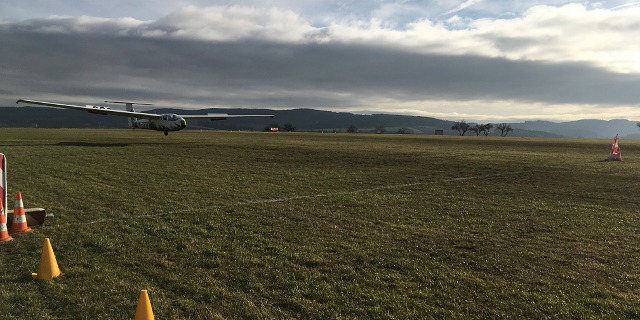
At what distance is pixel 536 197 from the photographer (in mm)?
12180

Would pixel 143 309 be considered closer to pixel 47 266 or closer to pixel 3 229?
pixel 47 266

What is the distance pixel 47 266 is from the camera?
17.2 ft

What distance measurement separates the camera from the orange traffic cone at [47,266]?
5219 millimetres

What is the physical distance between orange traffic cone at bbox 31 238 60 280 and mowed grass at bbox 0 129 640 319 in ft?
0.42

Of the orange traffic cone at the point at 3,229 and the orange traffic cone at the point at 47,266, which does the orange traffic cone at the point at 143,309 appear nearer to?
the orange traffic cone at the point at 47,266

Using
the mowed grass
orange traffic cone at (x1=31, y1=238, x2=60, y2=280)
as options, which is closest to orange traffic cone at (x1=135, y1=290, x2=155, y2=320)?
the mowed grass

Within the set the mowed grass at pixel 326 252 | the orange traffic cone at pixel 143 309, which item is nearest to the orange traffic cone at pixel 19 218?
the mowed grass at pixel 326 252

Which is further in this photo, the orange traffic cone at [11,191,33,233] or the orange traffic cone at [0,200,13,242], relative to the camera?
the orange traffic cone at [11,191,33,233]

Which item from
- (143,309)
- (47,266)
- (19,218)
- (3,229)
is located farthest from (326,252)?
(19,218)

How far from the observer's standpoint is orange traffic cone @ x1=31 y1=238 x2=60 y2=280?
17.1 feet

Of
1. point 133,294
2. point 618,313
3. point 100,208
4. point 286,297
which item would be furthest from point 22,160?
point 618,313

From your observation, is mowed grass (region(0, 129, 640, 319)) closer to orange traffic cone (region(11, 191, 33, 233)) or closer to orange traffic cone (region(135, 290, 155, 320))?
orange traffic cone (region(11, 191, 33, 233))

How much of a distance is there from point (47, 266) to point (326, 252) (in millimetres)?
3948

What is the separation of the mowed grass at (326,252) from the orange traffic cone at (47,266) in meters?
0.13
